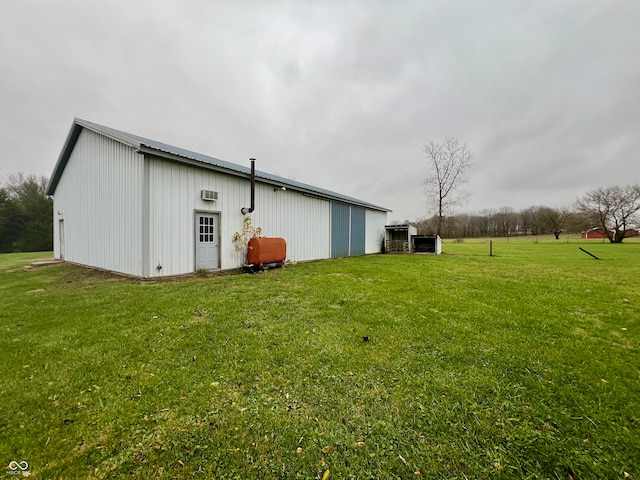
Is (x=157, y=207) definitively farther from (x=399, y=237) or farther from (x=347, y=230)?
(x=399, y=237)

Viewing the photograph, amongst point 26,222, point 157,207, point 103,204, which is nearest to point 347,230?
point 157,207

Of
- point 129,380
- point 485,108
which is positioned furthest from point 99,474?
point 485,108

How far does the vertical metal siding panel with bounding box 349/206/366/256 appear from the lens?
15.7m

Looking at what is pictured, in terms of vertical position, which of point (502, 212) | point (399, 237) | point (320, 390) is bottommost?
point (320, 390)

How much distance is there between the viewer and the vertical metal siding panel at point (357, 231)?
15693 millimetres

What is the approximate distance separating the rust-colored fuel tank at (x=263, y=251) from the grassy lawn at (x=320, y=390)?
3.69 metres

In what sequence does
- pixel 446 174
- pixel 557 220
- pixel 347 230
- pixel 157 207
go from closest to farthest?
pixel 157 207 → pixel 347 230 → pixel 446 174 → pixel 557 220

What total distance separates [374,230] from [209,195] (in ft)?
42.3

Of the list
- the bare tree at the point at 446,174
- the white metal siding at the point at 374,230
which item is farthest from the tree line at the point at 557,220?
the white metal siding at the point at 374,230

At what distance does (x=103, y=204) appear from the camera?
8688mm

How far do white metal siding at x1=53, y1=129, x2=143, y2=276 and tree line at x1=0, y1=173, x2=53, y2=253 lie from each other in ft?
53.9

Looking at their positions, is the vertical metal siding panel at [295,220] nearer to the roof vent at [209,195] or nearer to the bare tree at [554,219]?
the roof vent at [209,195]

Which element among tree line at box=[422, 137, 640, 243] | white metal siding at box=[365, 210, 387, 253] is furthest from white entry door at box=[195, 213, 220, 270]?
tree line at box=[422, 137, 640, 243]

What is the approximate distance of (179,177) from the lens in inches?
295
